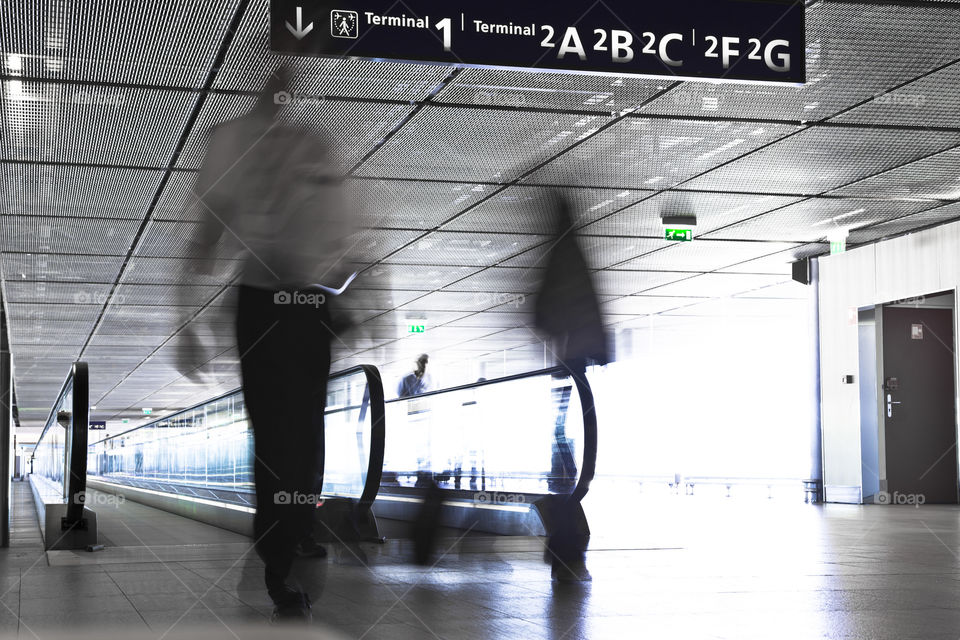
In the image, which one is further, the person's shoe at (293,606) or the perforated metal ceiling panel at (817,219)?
the perforated metal ceiling panel at (817,219)

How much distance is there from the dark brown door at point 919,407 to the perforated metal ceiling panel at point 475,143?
6236 mm

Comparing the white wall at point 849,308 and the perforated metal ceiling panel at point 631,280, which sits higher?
the perforated metal ceiling panel at point 631,280

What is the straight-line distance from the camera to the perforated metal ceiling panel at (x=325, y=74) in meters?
6.66

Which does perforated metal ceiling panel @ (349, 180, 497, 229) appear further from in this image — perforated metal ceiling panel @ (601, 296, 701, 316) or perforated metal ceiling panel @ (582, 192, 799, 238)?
perforated metal ceiling panel @ (601, 296, 701, 316)

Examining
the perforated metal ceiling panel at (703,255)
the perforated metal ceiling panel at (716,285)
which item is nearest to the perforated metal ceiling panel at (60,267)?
the perforated metal ceiling panel at (703,255)

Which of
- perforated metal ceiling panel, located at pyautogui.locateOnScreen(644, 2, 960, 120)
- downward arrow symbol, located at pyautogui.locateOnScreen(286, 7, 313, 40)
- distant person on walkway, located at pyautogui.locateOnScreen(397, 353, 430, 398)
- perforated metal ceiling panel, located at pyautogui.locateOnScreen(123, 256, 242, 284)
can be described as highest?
perforated metal ceiling panel, located at pyautogui.locateOnScreen(644, 2, 960, 120)

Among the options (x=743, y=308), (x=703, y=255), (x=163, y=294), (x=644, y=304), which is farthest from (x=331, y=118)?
(x=743, y=308)

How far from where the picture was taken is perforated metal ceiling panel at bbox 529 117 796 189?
8500 mm

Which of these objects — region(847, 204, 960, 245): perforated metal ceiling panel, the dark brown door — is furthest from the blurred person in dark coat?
the dark brown door

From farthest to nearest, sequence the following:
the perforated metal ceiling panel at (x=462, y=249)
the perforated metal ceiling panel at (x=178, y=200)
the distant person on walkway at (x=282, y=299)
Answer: the perforated metal ceiling panel at (x=462, y=249) → the perforated metal ceiling panel at (x=178, y=200) → the distant person on walkway at (x=282, y=299)

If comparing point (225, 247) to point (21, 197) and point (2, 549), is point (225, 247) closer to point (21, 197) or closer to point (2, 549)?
point (2, 549)

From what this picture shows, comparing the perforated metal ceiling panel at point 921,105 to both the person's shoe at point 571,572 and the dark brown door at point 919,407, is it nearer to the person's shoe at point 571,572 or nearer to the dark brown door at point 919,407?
the person's shoe at point 571,572

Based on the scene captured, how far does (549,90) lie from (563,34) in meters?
3.35

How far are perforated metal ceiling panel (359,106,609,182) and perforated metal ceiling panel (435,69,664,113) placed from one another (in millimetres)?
242
